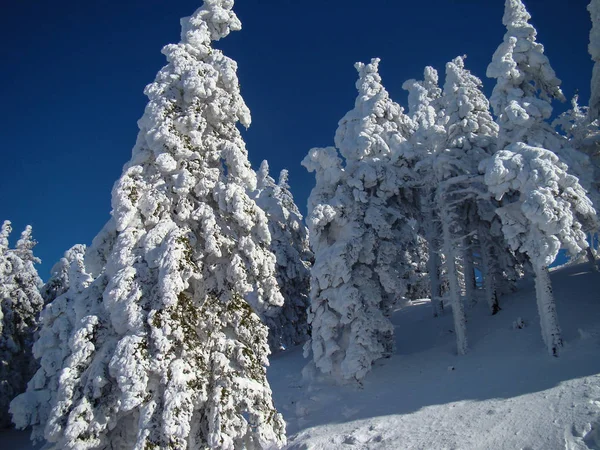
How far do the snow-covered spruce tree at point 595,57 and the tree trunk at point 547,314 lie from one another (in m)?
9.87

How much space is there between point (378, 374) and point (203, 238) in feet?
39.3

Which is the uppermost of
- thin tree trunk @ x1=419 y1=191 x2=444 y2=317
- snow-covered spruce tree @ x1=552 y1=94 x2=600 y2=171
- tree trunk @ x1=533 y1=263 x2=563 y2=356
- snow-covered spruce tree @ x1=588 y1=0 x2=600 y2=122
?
snow-covered spruce tree @ x1=588 y1=0 x2=600 y2=122

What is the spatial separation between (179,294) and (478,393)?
10884mm

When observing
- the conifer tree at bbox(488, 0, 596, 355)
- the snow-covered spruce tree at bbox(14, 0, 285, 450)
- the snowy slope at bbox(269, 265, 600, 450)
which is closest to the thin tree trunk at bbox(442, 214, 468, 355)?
the snowy slope at bbox(269, 265, 600, 450)

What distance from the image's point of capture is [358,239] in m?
20.2

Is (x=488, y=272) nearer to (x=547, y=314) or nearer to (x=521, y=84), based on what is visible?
(x=547, y=314)

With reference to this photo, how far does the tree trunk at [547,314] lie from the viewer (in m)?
15.9

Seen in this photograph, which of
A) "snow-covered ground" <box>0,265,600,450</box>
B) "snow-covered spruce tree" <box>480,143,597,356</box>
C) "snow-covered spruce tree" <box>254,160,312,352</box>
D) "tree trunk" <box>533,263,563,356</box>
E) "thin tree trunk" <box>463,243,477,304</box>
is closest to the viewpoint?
"snow-covered ground" <box>0,265,600,450</box>

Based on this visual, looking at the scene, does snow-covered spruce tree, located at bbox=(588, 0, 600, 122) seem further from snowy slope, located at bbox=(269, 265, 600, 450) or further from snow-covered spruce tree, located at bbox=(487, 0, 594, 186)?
snowy slope, located at bbox=(269, 265, 600, 450)

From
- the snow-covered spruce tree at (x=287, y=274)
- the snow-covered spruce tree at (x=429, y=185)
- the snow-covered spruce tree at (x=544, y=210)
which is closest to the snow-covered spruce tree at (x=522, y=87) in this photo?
the snow-covered spruce tree at (x=544, y=210)

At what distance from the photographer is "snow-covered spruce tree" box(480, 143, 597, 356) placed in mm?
15289

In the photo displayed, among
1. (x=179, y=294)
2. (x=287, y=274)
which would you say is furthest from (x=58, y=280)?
(x=179, y=294)

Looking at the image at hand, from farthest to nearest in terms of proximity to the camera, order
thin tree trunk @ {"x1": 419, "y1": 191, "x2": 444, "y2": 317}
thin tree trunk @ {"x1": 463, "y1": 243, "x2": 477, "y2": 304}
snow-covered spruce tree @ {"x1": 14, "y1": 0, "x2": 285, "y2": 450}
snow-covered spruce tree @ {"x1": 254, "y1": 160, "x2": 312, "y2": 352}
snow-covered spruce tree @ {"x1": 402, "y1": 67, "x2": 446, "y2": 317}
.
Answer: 1. snow-covered spruce tree @ {"x1": 254, "y1": 160, "x2": 312, "y2": 352}
2. thin tree trunk @ {"x1": 463, "y1": 243, "x2": 477, "y2": 304}
3. thin tree trunk @ {"x1": 419, "y1": 191, "x2": 444, "y2": 317}
4. snow-covered spruce tree @ {"x1": 402, "y1": 67, "x2": 446, "y2": 317}
5. snow-covered spruce tree @ {"x1": 14, "y1": 0, "x2": 285, "y2": 450}

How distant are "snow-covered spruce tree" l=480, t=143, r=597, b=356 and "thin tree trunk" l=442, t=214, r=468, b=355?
353 cm
